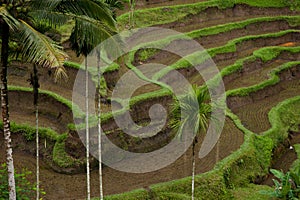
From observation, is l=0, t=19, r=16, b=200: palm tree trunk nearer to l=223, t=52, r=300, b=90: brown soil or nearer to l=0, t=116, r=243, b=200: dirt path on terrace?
l=0, t=116, r=243, b=200: dirt path on terrace

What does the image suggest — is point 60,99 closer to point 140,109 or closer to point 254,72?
point 140,109

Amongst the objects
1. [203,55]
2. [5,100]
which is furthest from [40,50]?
[203,55]

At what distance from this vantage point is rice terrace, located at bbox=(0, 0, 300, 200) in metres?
11.0

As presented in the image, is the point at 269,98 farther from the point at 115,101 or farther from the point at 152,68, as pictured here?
the point at 115,101

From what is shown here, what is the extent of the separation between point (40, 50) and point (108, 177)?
11.1 m

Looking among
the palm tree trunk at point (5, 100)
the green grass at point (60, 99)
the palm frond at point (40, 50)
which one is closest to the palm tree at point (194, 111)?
the palm frond at point (40, 50)

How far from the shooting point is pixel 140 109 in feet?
77.7

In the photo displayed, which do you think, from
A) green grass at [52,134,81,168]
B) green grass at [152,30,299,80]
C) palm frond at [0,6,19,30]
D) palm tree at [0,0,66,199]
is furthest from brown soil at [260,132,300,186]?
palm frond at [0,6,19,30]

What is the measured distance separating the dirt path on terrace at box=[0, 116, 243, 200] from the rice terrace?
5cm

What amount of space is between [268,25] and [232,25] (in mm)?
4478

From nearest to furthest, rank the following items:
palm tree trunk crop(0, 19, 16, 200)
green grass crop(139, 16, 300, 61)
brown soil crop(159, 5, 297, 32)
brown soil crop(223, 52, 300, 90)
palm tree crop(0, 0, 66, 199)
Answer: palm tree crop(0, 0, 66, 199), palm tree trunk crop(0, 19, 16, 200), brown soil crop(223, 52, 300, 90), green grass crop(139, 16, 300, 61), brown soil crop(159, 5, 297, 32)

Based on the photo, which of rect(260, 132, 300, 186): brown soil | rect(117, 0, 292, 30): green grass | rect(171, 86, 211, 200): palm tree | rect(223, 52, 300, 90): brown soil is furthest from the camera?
rect(117, 0, 292, 30): green grass

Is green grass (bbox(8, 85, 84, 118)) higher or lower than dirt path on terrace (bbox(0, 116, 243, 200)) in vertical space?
higher

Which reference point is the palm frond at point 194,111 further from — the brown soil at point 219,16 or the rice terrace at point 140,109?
the brown soil at point 219,16
